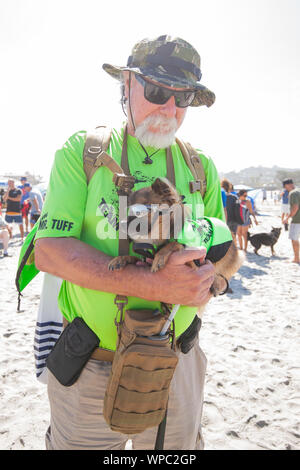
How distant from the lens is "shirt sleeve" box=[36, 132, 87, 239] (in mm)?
1461

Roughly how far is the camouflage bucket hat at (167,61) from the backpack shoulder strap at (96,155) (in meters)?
0.41

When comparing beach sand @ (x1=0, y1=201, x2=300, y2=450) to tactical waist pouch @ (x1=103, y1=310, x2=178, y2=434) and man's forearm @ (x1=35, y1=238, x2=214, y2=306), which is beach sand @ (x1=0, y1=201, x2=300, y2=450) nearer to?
tactical waist pouch @ (x1=103, y1=310, x2=178, y2=434)

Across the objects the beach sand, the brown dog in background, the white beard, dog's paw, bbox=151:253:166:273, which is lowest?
the beach sand

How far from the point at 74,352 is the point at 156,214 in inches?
33.8

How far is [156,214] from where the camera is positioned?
1278 millimetres

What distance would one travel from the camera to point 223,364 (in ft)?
13.2

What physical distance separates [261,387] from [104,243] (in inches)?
125

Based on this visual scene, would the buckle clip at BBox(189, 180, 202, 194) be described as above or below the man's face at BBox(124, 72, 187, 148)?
below

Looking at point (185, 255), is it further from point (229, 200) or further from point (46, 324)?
point (229, 200)

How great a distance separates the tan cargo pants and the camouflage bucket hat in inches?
62.9

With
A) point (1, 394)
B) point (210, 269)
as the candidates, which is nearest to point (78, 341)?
point (210, 269)

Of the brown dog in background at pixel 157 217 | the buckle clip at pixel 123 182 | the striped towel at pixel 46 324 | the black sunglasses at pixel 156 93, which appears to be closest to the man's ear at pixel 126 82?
the black sunglasses at pixel 156 93

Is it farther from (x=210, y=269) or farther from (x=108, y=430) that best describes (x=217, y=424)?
(x=210, y=269)

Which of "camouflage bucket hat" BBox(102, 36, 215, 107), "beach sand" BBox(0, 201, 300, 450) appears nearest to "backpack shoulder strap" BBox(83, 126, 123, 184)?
"camouflage bucket hat" BBox(102, 36, 215, 107)
